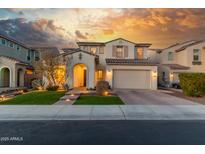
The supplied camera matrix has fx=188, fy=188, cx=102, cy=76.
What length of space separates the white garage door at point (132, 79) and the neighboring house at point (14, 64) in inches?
412

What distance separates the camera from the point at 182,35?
2233cm

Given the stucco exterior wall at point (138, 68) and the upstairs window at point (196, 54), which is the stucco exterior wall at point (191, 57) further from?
the stucco exterior wall at point (138, 68)

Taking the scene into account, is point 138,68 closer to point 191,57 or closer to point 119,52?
point 119,52

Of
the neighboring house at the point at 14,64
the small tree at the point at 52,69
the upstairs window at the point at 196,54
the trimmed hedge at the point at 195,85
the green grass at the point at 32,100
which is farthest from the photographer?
the upstairs window at the point at 196,54

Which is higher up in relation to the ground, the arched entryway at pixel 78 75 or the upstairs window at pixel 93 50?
the upstairs window at pixel 93 50

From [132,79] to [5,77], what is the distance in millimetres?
13959

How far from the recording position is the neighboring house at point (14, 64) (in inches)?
755

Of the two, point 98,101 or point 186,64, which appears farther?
point 186,64

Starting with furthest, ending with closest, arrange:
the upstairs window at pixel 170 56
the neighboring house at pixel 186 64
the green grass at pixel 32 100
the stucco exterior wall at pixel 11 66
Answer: the upstairs window at pixel 170 56 → the neighboring house at pixel 186 64 → the stucco exterior wall at pixel 11 66 → the green grass at pixel 32 100

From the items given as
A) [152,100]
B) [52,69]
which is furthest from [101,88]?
[52,69]

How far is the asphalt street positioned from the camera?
203 inches

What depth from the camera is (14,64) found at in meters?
19.3

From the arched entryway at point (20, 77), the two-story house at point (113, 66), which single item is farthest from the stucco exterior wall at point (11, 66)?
the two-story house at point (113, 66)
